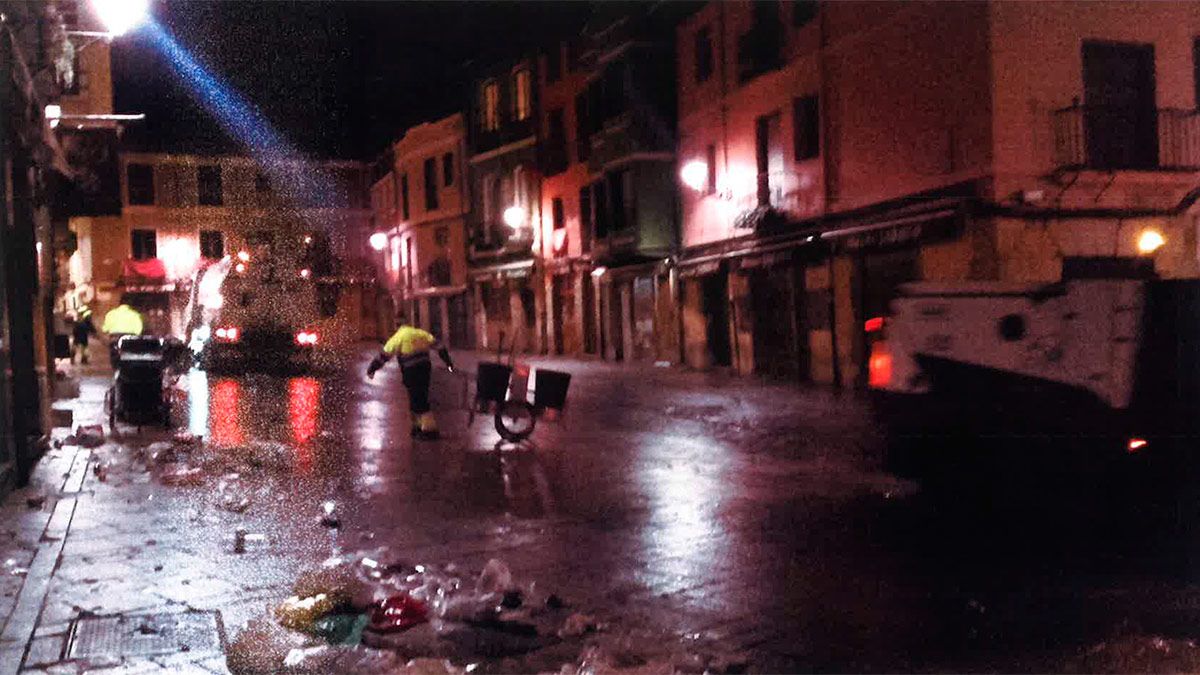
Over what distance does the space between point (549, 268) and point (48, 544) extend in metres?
32.2

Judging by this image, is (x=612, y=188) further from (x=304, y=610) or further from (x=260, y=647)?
(x=260, y=647)

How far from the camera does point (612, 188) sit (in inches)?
1320

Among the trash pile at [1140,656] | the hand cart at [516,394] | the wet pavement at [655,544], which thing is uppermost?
the hand cart at [516,394]

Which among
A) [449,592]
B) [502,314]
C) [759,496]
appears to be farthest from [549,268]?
[449,592]

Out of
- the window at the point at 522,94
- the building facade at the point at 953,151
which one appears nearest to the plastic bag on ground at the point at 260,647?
the building facade at the point at 953,151

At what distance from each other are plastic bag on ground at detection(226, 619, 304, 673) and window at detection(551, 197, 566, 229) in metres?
34.0

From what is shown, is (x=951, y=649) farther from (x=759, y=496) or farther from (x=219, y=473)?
(x=219, y=473)

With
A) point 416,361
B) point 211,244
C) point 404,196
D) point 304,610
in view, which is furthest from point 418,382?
point 211,244

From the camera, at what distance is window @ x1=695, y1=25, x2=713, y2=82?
1157 inches

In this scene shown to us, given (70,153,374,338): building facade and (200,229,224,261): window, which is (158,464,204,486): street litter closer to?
(70,153,374,338): building facade

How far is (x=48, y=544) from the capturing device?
8.25 metres

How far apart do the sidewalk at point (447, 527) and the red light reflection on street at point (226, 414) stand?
0.22m

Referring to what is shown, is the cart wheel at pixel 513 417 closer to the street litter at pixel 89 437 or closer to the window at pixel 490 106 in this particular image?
the street litter at pixel 89 437

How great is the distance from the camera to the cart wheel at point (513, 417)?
549 inches
